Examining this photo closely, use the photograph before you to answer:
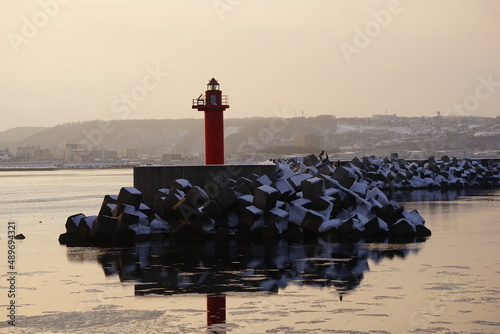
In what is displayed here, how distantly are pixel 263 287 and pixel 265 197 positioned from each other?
604cm

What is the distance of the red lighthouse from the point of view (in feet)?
74.8

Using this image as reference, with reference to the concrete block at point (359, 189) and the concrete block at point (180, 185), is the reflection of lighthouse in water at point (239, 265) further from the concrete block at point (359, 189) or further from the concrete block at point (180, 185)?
the concrete block at point (359, 189)

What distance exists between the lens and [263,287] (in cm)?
1117

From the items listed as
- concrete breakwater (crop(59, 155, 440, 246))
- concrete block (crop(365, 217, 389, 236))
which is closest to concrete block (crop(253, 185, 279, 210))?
concrete breakwater (crop(59, 155, 440, 246))

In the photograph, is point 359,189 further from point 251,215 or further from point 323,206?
point 251,215

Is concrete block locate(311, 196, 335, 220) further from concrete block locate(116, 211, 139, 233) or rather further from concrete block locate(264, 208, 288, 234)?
concrete block locate(116, 211, 139, 233)

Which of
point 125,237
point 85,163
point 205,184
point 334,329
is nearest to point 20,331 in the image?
point 334,329

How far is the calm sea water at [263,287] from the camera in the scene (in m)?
8.95

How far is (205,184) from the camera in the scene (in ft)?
66.3

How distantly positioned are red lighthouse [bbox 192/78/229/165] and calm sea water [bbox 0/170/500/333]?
21.1 ft

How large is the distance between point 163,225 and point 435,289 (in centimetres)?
839

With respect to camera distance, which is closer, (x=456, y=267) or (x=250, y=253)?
(x=456, y=267)

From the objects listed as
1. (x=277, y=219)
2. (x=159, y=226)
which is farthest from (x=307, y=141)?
(x=277, y=219)

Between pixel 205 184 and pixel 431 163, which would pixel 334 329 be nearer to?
pixel 205 184
